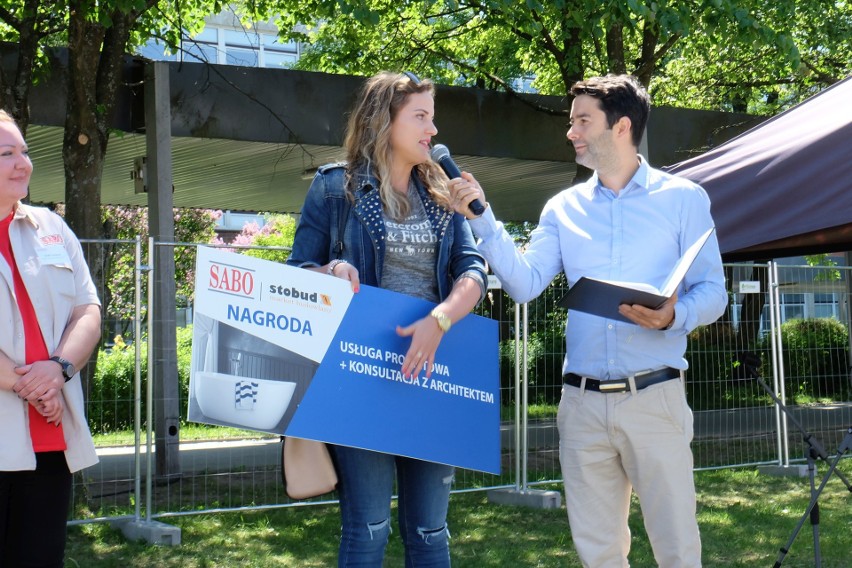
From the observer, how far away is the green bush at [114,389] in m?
7.42

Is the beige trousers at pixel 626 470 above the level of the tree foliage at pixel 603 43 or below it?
below

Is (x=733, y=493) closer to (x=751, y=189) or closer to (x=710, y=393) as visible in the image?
(x=710, y=393)

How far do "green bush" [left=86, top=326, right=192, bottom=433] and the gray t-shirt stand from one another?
15.0 feet

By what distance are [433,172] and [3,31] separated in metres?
11.8

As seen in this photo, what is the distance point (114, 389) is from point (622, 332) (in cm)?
526

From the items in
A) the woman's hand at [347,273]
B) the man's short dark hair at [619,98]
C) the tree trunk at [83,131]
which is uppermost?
the tree trunk at [83,131]

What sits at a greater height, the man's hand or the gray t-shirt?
the gray t-shirt

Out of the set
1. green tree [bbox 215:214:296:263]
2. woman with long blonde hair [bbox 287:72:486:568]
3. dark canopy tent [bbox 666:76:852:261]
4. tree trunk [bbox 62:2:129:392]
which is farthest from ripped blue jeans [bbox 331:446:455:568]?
green tree [bbox 215:214:296:263]

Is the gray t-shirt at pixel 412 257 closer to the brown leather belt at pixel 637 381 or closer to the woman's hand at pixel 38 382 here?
the brown leather belt at pixel 637 381

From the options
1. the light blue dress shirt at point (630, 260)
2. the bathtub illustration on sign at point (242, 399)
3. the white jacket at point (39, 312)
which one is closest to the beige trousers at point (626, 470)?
the light blue dress shirt at point (630, 260)

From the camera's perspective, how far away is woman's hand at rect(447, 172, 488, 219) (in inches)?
130

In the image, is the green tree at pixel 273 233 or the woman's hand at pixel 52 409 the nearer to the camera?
the woman's hand at pixel 52 409

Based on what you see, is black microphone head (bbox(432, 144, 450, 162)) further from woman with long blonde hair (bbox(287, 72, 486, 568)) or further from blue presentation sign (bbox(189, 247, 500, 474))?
blue presentation sign (bbox(189, 247, 500, 474))

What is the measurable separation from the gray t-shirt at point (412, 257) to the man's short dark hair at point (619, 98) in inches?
28.9
